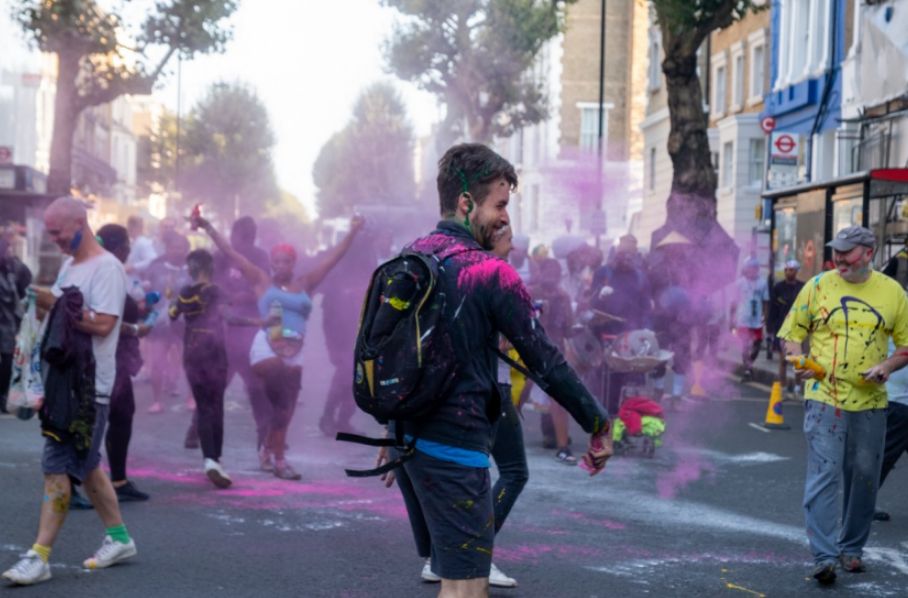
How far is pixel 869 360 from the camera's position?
6180mm

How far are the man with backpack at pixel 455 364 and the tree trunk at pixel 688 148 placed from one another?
17917mm

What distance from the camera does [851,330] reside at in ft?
20.4

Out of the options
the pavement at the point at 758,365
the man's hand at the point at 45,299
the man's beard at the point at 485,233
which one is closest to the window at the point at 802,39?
the pavement at the point at 758,365

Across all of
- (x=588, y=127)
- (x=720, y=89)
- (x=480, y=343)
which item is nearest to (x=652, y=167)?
(x=720, y=89)

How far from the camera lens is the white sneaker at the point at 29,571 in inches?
225

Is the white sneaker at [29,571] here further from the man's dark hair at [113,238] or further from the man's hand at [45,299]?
the man's dark hair at [113,238]

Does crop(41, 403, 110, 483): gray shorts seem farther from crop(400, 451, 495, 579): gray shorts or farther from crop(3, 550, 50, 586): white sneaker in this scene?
crop(400, 451, 495, 579): gray shorts

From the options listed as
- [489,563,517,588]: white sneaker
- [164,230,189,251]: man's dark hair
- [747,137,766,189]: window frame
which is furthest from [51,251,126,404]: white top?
[747,137,766,189]: window frame

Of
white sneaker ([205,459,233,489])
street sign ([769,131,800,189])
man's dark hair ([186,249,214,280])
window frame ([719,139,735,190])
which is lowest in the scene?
white sneaker ([205,459,233,489])

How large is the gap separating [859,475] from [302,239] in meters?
128

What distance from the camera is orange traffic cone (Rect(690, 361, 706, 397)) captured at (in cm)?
1508

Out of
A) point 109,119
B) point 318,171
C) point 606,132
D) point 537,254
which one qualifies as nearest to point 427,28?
point 537,254

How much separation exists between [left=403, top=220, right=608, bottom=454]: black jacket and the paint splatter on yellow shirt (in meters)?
2.82

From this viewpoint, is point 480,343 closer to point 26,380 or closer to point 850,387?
point 26,380
